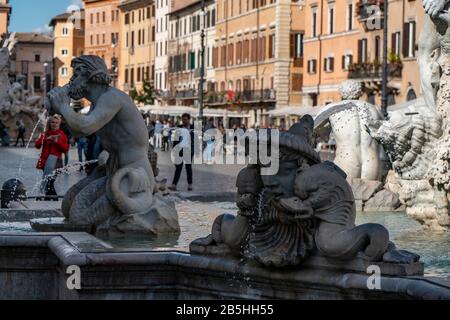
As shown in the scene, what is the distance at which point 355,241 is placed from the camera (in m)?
5.68

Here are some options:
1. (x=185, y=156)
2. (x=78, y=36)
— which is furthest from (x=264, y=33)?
(x=78, y=36)

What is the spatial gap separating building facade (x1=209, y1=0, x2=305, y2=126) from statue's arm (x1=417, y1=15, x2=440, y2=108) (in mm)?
62615

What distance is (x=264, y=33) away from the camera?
251 ft

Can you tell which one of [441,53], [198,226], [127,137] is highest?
[441,53]

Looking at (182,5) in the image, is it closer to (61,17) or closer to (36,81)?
(61,17)

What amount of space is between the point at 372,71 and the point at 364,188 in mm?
44474

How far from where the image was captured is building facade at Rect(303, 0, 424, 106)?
2109 inches

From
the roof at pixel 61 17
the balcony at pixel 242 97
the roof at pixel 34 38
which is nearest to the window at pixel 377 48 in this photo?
the balcony at pixel 242 97

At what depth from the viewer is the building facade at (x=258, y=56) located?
7331 centimetres

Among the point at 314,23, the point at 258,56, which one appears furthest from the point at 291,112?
the point at 258,56

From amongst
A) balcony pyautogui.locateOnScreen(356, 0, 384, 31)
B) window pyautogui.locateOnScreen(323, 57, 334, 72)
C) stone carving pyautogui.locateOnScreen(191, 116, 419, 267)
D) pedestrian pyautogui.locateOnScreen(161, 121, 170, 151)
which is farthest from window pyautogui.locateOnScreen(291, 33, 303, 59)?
stone carving pyautogui.locateOnScreen(191, 116, 419, 267)

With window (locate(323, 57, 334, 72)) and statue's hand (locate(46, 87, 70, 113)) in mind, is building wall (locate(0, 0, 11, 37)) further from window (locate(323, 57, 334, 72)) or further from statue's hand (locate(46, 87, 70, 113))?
statue's hand (locate(46, 87, 70, 113))

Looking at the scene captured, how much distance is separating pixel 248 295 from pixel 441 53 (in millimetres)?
3737
